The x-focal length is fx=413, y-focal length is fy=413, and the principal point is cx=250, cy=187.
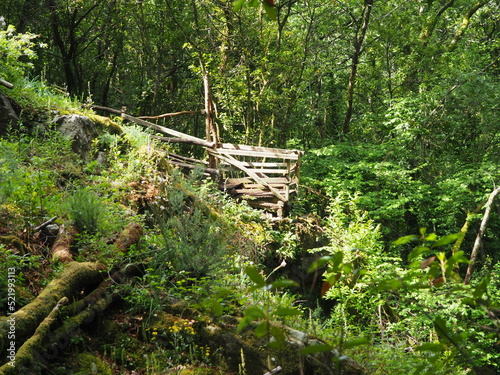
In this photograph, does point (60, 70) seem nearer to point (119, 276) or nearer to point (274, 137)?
point (274, 137)

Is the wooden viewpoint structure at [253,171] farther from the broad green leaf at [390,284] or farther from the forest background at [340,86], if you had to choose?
the broad green leaf at [390,284]

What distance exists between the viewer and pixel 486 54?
44.5 ft

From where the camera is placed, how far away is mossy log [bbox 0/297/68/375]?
7.48ft

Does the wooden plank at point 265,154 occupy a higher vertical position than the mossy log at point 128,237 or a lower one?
higher

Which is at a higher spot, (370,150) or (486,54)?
(486,54)

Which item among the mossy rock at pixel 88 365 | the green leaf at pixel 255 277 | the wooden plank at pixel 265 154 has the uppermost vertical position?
the wooden plank at pixel 265 154

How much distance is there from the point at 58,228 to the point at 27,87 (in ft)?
13.7

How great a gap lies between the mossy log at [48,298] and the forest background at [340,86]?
6057 millimetres

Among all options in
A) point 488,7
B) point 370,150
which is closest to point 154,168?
point 370,150

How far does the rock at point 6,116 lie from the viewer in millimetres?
5977

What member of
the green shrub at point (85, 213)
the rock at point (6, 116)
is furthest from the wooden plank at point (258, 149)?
the green shrub at point (85, 213)

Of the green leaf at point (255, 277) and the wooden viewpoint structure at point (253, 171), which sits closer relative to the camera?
the green leaf at point (255, 277)

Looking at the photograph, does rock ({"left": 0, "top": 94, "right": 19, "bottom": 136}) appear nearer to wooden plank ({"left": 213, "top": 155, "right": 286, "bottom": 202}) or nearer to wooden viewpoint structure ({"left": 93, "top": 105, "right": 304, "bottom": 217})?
wooden viewpoint structure ({"left": 93, "top": 105, "right": 304, "bottom": 217})

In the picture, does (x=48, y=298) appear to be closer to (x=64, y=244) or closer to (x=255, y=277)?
(x=64, y=244)
